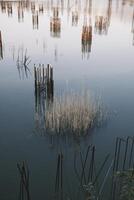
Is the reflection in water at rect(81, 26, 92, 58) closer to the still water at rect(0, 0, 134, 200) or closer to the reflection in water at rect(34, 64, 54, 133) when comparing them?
the still water at rect(0, 0, 134, 200)

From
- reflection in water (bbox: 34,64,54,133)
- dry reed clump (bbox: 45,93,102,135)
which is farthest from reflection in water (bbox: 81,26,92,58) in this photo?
dry reed clump (bbox: 45,93,102,135)

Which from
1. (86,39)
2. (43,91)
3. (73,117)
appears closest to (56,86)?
(43,91)

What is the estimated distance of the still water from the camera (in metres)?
6.79

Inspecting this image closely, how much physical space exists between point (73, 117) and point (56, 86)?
3.66 metres

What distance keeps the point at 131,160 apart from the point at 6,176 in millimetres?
3157

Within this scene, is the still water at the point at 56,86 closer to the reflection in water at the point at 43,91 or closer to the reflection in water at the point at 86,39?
the reflection in water at the point at 86,39

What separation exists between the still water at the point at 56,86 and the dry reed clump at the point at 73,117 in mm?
287

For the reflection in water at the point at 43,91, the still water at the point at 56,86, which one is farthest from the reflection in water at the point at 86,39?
the reflection in water at the point at 43,91

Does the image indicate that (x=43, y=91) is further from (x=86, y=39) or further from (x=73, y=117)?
(x=86, y=39)

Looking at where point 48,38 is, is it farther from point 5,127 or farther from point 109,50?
point 5,127

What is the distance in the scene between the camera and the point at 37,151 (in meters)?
7.54

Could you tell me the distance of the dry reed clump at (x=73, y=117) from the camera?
8.06m

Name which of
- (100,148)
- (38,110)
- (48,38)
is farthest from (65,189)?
(48,38)

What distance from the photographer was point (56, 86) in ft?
38.3
